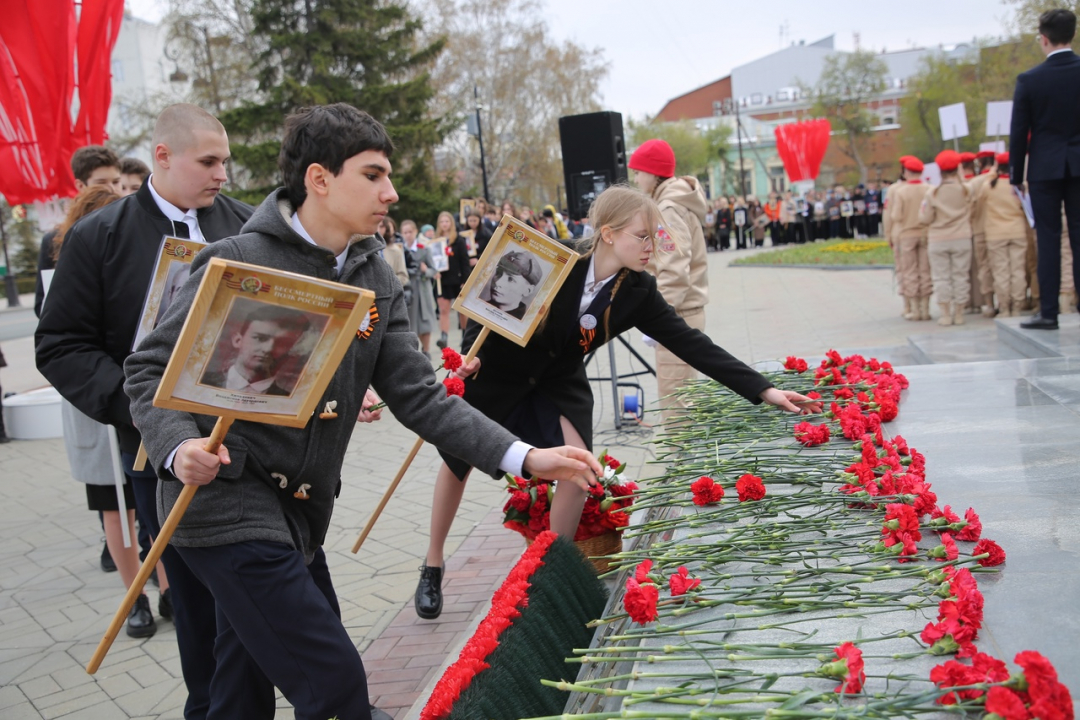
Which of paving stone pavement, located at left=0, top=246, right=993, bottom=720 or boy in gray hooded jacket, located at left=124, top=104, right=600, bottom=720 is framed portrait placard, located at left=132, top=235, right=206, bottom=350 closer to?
boy in gray hooded jacket, located at left=124, top=104, right=600, bottom=720

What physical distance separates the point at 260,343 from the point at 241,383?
11 centimetres

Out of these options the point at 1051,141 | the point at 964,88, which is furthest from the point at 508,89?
the point at 1051,141

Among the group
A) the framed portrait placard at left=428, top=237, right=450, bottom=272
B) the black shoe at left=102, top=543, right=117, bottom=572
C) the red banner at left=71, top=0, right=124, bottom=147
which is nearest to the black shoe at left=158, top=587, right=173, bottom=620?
the black shoe at left=102, top=543, right=117, bottom=572

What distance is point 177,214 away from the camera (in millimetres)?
3680

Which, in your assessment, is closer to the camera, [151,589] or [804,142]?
[151,589]

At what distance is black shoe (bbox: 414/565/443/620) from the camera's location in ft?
14.9

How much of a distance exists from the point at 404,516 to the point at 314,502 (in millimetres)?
3765

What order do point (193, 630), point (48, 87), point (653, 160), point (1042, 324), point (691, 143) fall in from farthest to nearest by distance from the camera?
point (691, 143) < point (48, 87) < point (1042, 324) < point (653, 160) < point (193, 630)

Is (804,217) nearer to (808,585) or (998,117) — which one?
(998,117)

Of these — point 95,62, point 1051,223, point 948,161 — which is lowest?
point 1051,223

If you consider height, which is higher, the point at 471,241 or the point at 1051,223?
the point at 471,241

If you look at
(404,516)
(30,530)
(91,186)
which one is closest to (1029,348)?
(404,516)

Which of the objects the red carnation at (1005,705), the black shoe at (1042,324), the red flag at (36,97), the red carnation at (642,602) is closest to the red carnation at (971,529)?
→ the red carnation at (642,602)

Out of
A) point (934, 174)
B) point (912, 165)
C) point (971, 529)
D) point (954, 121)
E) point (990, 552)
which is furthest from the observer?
point (954, 121)
